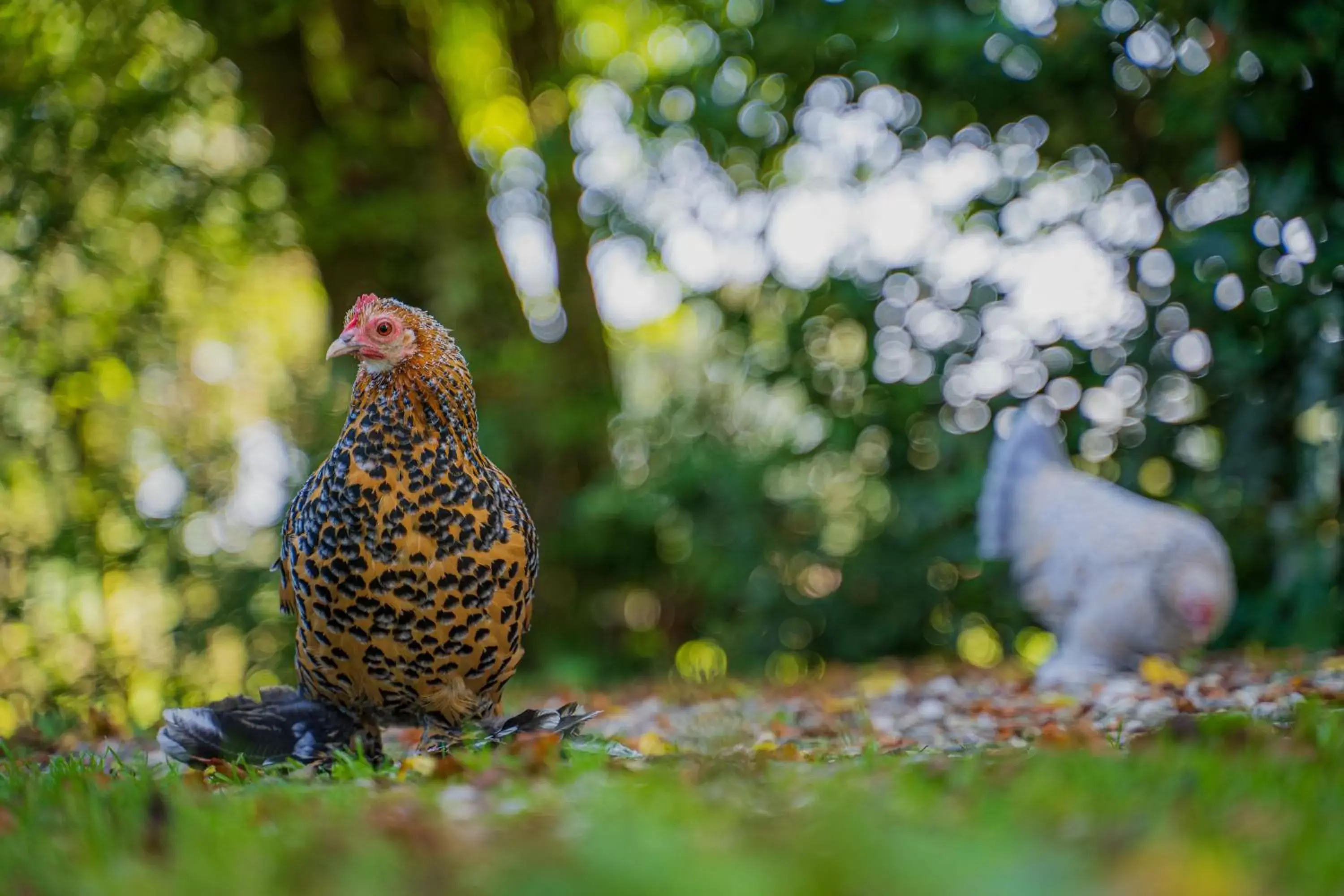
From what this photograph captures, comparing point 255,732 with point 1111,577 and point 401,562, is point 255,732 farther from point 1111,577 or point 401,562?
point 1111,577

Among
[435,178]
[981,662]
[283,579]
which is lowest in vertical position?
[981,662]

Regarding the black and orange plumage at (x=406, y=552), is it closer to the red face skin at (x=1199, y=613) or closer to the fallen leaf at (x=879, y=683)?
the fallen leaf at (x=879, y=683)

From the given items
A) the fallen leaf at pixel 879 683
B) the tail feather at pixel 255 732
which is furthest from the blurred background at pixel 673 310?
the tail feather at pixel 255 732

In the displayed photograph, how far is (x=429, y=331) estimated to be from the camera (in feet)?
10.1

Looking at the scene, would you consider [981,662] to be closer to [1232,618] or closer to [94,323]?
[1232,618]

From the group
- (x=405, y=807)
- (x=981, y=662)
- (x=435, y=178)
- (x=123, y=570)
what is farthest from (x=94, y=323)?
(x=405, y=807)

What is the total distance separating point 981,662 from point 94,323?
5566 mm

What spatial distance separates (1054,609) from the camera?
4.73 metres

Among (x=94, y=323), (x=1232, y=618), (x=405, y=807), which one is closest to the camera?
(x=405, y=807)

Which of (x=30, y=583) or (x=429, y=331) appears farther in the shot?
(x=30, y=583)

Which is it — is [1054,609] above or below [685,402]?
below

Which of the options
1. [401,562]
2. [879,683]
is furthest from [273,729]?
[879,683]

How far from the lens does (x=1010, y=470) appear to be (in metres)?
5.15

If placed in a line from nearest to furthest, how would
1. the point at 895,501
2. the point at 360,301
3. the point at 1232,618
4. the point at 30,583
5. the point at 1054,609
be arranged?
the point at 360,301 < the point at 1054,609 < the point at 1232,618 < the point at 895,501 < the point at 30,583
